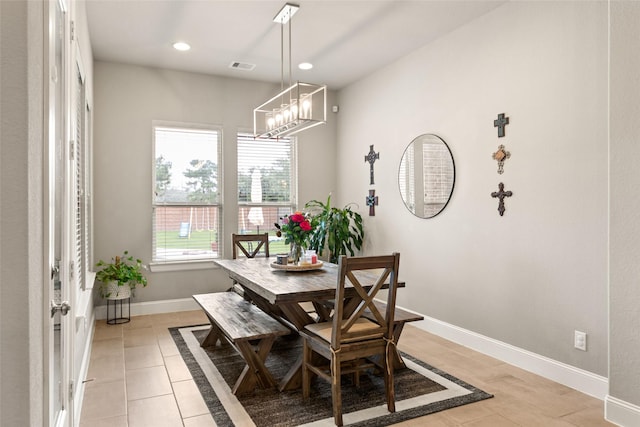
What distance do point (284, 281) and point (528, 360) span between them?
6.61ft

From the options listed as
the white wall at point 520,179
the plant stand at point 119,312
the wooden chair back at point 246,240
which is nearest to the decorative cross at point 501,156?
the white wall at point 520,179

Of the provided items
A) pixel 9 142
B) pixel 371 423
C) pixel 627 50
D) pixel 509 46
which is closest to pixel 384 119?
pixel 509 46

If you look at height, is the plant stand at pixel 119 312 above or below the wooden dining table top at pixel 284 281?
below

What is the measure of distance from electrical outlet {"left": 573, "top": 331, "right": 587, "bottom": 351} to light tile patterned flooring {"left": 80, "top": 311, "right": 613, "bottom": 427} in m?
0.31

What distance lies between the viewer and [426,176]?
437cm

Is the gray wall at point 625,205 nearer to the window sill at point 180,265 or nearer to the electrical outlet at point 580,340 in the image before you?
the electrical outlet at point 580,340

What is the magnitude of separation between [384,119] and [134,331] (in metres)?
3.61

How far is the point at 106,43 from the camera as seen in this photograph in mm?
4297

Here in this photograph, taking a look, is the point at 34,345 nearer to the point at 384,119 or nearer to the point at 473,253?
the point at 473,253

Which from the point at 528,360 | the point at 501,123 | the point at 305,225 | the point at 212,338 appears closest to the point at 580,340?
the point at 528,360

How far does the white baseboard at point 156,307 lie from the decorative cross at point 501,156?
12.6ft

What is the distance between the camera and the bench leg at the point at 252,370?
2.88 meters

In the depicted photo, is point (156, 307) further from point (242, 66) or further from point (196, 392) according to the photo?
point (242, 66)

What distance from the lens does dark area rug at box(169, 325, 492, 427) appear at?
8.43 feet
